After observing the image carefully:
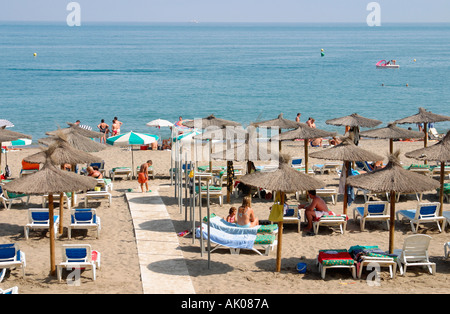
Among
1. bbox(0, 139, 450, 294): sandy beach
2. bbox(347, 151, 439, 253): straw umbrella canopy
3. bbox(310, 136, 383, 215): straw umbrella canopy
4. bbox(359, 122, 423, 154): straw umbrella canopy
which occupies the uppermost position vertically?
bbox(359, 122, 423, 154): straw umbrella canopy

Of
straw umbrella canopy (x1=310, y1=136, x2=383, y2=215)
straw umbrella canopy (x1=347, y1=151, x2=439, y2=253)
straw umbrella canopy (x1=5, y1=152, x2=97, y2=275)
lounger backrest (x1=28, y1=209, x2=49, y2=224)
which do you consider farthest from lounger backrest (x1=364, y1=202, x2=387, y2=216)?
lounger backrest (x1=28, y1=209, x2=49, y2=224)

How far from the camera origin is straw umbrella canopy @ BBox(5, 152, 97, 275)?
10.3 metres

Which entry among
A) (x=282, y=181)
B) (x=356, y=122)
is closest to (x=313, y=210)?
(x=282, y=181)

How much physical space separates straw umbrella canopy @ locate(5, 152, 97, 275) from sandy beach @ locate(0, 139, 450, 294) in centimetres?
102

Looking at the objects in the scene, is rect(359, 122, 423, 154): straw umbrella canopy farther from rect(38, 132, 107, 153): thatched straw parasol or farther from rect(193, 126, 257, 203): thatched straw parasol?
rect(38, 132, 107, 153): thatched straw parasol

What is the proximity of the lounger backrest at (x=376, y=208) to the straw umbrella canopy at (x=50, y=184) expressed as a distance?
6.39 m

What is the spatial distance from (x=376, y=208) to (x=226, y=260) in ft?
13.4

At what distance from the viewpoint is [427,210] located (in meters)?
13.2

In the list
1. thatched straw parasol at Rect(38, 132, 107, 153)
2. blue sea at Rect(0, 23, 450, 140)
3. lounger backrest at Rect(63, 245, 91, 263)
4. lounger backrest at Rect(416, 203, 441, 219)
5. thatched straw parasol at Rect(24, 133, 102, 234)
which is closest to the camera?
lounger backrest at Rect(63, 245, 91, 263)

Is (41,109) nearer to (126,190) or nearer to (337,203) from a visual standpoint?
(126,190)

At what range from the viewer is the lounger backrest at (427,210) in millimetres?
13164

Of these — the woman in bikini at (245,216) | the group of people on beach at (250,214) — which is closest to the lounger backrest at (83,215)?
the group of people on beach at (250,214)

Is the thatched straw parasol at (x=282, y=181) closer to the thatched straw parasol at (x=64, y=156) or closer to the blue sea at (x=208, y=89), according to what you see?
the thatched straw parasol at (x=64, y=156)

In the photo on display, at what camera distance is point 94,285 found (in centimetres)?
1006
